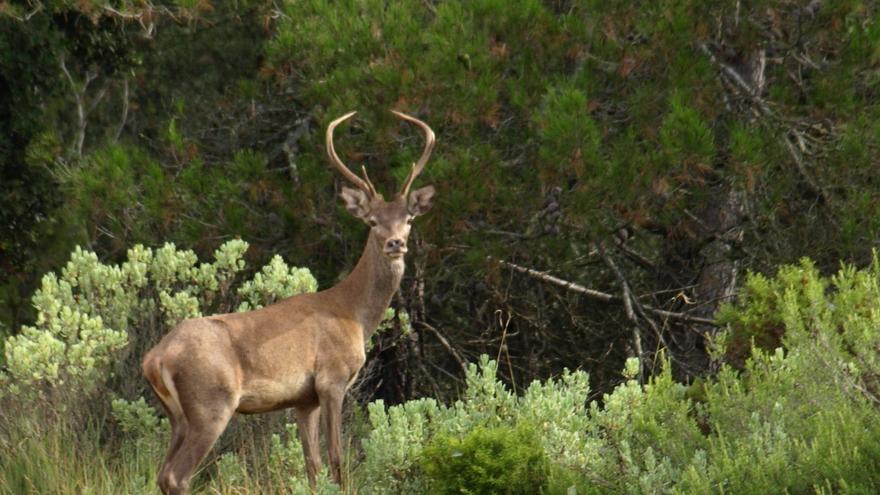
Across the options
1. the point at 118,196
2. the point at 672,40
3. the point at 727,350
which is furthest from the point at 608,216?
the point at 118,196

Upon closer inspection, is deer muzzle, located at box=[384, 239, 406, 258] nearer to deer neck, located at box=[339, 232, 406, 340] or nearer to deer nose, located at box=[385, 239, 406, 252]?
deer nose, located at box=[385, 239, 406, 252]

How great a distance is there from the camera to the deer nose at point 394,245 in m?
9.32

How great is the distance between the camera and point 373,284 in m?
9.53

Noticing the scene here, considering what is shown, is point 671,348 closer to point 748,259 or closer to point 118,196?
point 748,259

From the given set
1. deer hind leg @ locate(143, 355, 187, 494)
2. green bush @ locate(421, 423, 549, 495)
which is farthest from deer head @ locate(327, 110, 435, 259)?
green bush @ locate(421, 423, 549, 495)

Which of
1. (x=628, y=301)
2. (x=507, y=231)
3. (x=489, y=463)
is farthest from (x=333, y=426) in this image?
(x=628, y=301)

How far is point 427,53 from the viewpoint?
1075cm

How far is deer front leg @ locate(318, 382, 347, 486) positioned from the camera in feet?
29.2

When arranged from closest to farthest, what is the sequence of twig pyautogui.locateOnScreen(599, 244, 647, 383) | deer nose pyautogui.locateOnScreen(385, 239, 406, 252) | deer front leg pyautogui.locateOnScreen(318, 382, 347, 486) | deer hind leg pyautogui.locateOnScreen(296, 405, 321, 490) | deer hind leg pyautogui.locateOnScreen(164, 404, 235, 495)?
deer hind leg pyautogui.locateOnScreen(164, 404, 235, 495)
deer front leg pyautogui.locateOnScreen(318, 382, 347, 486)
deer hind leg pyautogui.locateOnScreen(296, 405, 321, 490)
deer nose pyautogui.locateOnScreen(385, 239, 406, 252)
twig pyautogui.locateOnScreen(599, 244, 647, 383)

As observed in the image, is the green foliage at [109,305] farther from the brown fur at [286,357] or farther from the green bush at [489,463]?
the green bush at [489,463]

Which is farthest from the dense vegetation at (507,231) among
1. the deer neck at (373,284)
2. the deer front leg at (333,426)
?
the deer neck at (373,284)

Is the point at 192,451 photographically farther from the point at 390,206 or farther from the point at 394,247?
the point at 390,206

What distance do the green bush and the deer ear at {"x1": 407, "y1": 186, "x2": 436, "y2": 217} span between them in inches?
93.6

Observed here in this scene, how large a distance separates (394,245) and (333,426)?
1.08m
